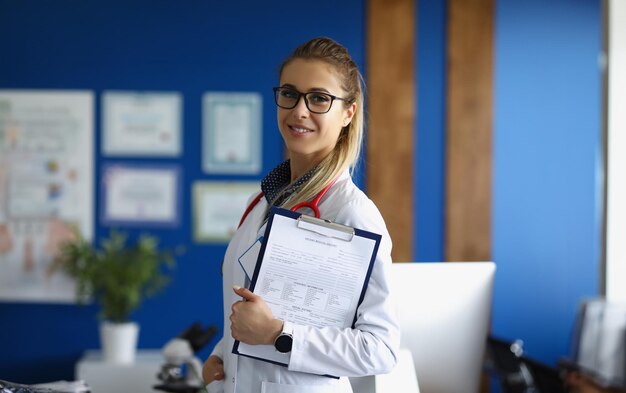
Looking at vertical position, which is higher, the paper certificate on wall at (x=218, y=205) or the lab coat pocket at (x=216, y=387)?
the paper certificate on wall at (x=218, y=205)

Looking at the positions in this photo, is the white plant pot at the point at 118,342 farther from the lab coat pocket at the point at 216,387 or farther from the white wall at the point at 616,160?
the white wall at the point at 616,160

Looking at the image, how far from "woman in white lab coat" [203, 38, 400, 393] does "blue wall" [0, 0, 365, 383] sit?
247 cm

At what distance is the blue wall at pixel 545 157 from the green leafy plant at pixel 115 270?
185cm

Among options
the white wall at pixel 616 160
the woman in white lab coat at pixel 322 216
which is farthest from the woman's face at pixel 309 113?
the white wall at pixel 616 160

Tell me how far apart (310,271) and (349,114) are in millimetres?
394

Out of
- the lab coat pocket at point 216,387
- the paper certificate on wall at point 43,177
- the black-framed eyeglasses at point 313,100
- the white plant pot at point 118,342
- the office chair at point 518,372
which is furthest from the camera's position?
the paper certificate on wall at point 43,177

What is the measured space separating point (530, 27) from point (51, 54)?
103 inches

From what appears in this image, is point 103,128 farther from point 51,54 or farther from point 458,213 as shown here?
point 458,213

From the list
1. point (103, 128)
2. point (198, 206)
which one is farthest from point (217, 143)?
point (103, 128)

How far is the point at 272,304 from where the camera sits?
5.09 feet

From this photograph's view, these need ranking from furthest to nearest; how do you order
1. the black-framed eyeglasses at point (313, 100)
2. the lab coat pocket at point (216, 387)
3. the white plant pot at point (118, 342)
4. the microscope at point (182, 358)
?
the white plant pot at point (118, 342), the microscope at point (182, 358), the lab coat pocket at point (216, 387), the black-framed eyeglasses at point (313, 100)

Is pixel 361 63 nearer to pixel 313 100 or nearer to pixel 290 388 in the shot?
pixel 313 100

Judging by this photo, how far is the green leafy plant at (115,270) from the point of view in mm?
3996

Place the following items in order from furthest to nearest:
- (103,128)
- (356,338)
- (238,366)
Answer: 1. (103,128)
2. (238,366)
3. (356,338)
